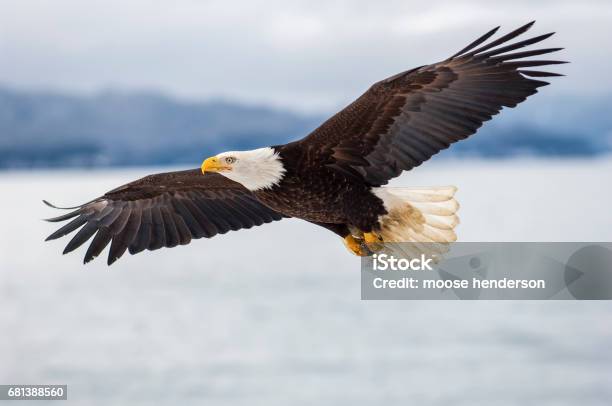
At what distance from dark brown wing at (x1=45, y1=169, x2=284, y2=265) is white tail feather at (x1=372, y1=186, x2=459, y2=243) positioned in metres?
1.12

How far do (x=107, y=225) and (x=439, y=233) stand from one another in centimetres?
248

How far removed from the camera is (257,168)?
24.7ft

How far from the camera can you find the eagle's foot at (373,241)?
7898mm

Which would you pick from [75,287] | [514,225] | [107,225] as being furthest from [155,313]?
[107,225]

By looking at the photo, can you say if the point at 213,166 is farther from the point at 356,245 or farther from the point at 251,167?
the point at 356,245

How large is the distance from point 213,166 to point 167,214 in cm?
136

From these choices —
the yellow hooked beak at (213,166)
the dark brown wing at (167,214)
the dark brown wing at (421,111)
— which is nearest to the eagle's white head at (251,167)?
the yellow hooked beak at (213,166)

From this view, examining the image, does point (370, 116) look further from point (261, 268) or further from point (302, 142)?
point (261, 268)

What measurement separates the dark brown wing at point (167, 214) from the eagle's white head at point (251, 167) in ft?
3.30

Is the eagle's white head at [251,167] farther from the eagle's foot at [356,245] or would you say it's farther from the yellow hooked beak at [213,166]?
the eagle's foot at [356,245]

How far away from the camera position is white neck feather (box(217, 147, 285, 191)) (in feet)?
24.6

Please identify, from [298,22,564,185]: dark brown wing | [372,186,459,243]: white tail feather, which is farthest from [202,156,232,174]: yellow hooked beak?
[372,186,459,243]: white tail feather

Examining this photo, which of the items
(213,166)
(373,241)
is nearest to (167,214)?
(213,166)

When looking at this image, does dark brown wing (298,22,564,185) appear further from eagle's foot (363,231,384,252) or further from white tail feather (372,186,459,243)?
eagle's foot (363,231,384,252)
